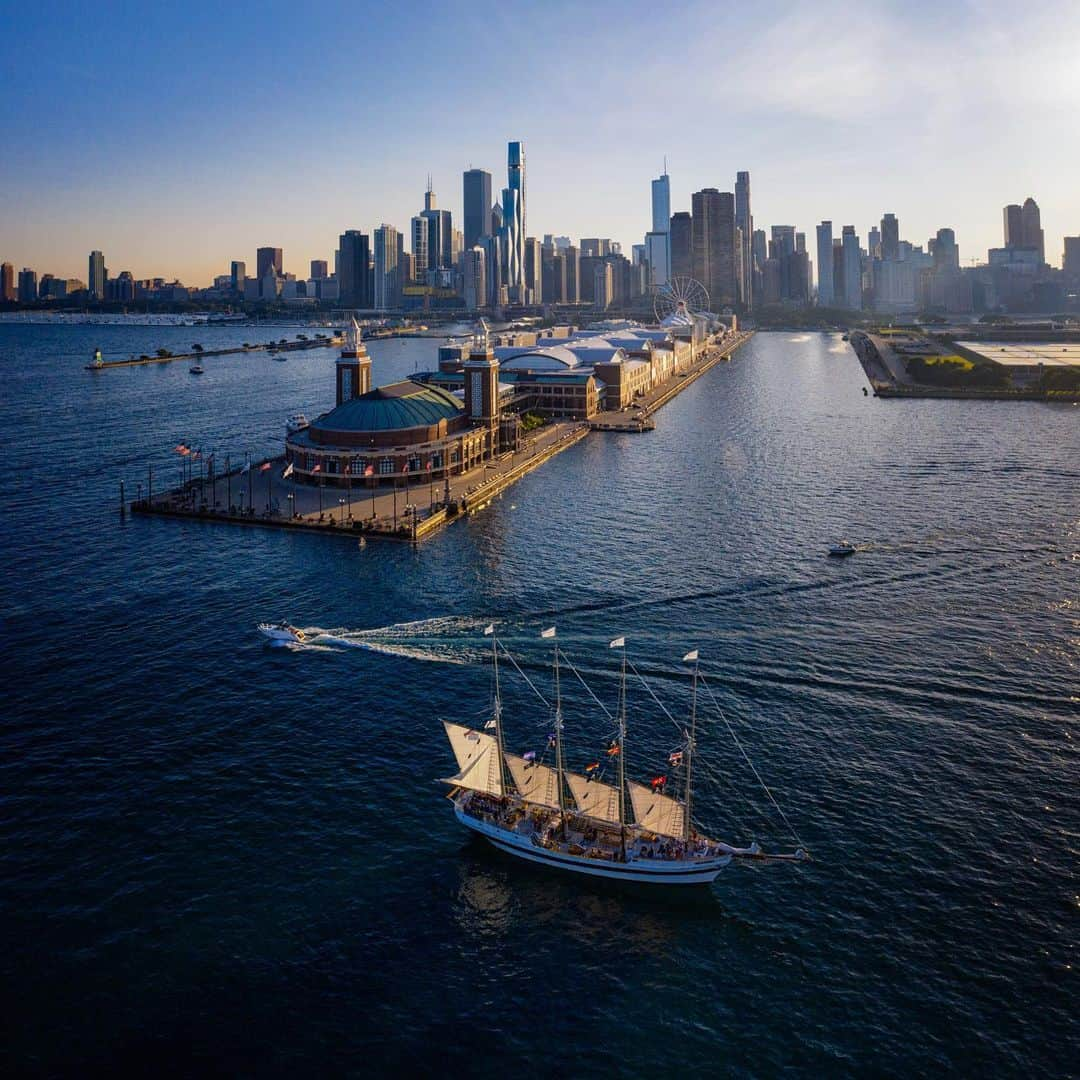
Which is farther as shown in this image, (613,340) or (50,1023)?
(613,340)

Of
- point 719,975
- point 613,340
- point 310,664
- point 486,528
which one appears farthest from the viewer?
point 613,340

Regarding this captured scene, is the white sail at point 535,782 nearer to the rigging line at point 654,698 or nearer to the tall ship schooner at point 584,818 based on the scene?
the tall ship schooner at point 584,818

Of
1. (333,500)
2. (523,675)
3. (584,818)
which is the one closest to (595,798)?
(584,818)

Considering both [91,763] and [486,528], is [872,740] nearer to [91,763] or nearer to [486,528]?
[91,763]

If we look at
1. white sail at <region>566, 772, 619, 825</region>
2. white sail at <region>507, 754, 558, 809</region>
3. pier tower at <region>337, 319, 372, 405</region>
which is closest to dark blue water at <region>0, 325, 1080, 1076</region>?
white sail at <region>566, 772, 619, 825</region>

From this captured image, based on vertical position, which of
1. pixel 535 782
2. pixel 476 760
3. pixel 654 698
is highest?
pixel 476 760

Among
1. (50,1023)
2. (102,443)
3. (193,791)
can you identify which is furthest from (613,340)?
(50,1023)

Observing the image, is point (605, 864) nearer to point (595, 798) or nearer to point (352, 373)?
point (595, 798)

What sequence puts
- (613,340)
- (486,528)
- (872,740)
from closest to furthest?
(872,740), (486,528), (613,340)
